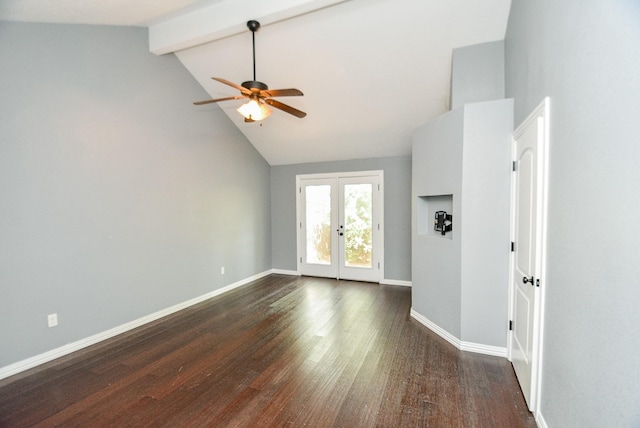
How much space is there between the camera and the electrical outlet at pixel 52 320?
277 cm

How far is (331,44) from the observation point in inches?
133

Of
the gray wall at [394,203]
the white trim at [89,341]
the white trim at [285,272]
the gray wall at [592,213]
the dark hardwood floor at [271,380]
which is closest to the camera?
the gray wall at [592,213]

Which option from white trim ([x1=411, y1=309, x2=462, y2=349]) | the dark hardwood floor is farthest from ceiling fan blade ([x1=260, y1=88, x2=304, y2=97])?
white trim ([x1=411, y1=309, x2=462, y2=349])

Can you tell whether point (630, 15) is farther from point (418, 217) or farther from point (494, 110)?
point (418, 217)

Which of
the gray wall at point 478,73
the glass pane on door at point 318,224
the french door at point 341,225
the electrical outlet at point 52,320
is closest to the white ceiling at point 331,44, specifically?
the gray wall at point 478,73

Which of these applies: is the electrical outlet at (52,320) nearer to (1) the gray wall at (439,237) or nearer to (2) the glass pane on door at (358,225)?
(1) the gray wall at (439,237)

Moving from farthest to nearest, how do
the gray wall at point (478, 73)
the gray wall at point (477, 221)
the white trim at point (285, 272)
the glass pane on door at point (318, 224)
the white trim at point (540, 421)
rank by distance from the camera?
the white trim at point (285, 272)
the glass pane on door at point (318, 224)
the gray wall at point (478, 73)
the gray wall at point (477, 221)
the white trim at point (540, 421)

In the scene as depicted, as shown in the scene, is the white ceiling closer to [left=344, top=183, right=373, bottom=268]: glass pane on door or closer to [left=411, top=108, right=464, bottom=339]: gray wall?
[left=411, top=108, right=464, bottom=339]: gray wall

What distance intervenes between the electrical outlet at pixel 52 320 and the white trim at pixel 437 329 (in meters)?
3.96

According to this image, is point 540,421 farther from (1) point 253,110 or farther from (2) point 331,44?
(2) point 331,44

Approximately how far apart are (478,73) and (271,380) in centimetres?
380

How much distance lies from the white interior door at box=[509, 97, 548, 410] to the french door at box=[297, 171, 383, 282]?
286 cm

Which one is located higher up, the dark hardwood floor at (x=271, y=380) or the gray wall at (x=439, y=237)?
the gray wall at (x=439, y=237)

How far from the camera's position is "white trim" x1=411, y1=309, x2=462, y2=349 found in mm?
3003
